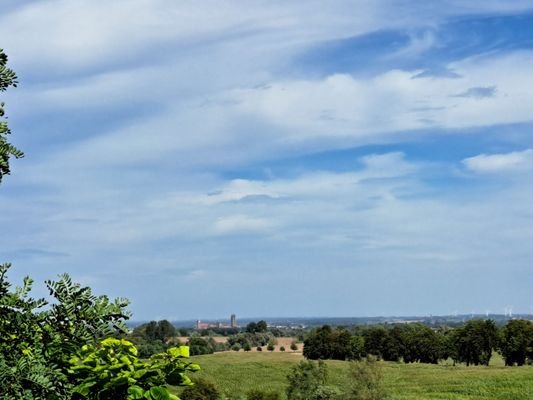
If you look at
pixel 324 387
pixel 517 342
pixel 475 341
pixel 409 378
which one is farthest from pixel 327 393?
pixel 475 341

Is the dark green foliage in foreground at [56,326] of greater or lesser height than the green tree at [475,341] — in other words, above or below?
above

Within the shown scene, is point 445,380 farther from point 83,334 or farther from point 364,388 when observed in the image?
point 83,334

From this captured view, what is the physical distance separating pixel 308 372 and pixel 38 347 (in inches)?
2258

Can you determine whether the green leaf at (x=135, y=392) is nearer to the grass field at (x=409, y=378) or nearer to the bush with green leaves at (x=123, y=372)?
the bush with green leaves at (x=123, y=372)

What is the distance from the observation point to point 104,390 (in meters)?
4.68

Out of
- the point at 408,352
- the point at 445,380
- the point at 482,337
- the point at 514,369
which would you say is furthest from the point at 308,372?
the point at 408,352

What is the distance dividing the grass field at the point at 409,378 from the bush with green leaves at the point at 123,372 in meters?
51.8

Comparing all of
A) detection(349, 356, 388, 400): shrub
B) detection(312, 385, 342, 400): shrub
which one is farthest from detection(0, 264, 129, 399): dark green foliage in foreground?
detection(312, 385, 342, 400): shrub

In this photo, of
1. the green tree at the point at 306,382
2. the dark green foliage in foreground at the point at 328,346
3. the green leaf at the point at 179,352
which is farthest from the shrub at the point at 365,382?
the dark green foliage in foreground at the point at 328,346

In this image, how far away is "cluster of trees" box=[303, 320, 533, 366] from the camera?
95719 mm

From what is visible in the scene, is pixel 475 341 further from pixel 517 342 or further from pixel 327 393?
pixel 327 393

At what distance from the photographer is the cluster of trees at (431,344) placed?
95.7m

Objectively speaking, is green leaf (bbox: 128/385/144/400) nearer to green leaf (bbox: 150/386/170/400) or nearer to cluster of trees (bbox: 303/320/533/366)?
green leaf (bbox: 150/386/170/400)

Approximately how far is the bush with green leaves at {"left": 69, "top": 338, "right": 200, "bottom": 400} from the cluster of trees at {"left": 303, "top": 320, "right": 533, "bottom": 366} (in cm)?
9705
